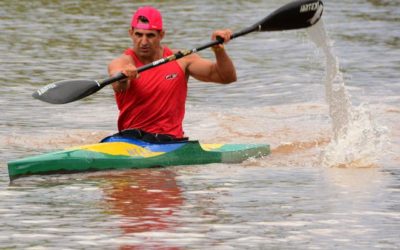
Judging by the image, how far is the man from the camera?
39.0 ft

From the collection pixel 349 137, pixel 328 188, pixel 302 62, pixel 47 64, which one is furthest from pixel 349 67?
pixel 328 188

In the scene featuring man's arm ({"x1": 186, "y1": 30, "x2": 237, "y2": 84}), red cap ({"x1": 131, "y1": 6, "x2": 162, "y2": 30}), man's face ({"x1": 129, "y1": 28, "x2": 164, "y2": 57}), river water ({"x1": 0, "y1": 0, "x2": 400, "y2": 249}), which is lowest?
river water ({"x1": 0, "y1": 0, "x2": 400, "y2": 249})

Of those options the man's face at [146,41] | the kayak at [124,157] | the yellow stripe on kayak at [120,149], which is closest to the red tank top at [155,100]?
the man's face at [146,41]

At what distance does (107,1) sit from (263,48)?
8.04 m

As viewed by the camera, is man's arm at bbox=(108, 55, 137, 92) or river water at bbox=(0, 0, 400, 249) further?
man's arm at bbox=(108, 55, 137, 92)

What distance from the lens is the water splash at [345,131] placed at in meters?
12.1

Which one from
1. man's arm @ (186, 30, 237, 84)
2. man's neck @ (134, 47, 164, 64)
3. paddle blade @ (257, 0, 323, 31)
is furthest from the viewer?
paddle blade @ (257, 0, 323, 31)

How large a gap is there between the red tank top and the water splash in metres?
1.33

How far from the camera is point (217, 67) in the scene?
11984 mm

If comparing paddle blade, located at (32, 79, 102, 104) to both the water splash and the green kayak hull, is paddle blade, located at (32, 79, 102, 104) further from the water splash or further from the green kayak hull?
the water splash

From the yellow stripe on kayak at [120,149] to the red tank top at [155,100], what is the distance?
358mm

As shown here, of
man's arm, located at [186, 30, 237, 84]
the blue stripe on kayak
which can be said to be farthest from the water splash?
the blue stripe on kayak

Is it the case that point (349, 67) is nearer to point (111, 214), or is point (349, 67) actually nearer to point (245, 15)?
point (245, 15)

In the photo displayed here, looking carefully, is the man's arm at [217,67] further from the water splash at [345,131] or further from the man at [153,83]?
the water splash at [345,131]
